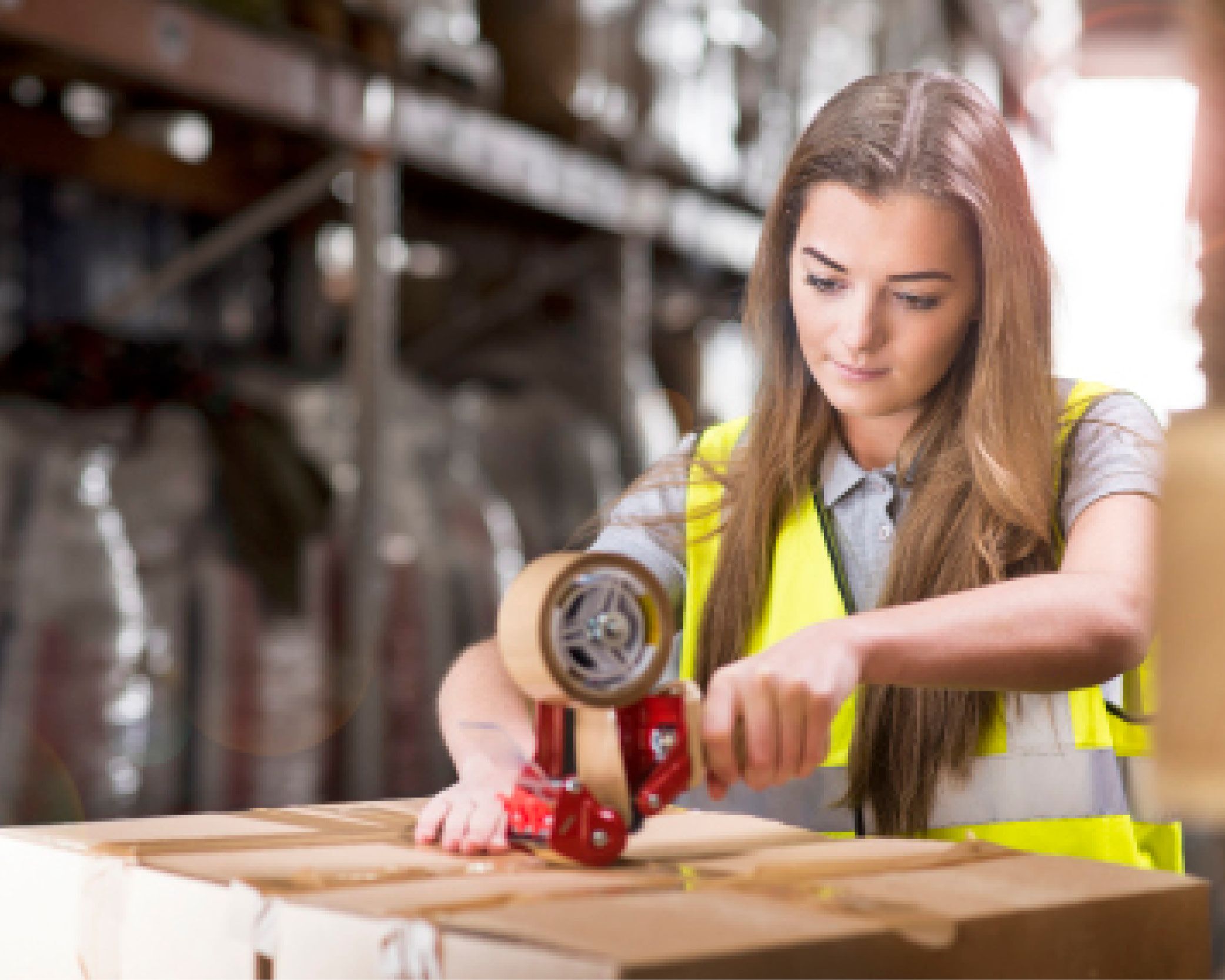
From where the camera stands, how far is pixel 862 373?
1391mm

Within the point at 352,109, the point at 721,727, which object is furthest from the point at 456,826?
the point at 352,109

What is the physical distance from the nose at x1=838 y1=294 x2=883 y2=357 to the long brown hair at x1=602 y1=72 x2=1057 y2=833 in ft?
0.32

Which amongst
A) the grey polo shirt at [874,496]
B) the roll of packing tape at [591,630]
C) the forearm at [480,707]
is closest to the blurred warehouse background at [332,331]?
the grey polo shirt at [874,496]

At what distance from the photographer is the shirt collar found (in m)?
1.51

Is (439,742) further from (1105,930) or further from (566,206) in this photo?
(1105,930)

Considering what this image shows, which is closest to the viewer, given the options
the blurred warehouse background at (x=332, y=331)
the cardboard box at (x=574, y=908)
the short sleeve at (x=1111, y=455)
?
the cardboard box at (x=574, y=908)

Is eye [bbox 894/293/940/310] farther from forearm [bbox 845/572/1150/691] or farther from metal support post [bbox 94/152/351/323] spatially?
metal support post [bbox 94/152/351/323]

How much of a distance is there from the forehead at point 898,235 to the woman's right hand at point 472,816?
21.7 inches

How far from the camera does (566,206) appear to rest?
3883mm

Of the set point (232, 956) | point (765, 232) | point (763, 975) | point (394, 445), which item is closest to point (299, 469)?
point (394, 445)

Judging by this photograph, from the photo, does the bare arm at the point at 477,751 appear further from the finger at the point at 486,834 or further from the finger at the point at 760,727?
the finger at the point at 760,727

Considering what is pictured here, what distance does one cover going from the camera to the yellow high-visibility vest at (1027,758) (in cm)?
137

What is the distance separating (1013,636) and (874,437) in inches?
16.8

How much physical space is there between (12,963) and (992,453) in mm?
915
